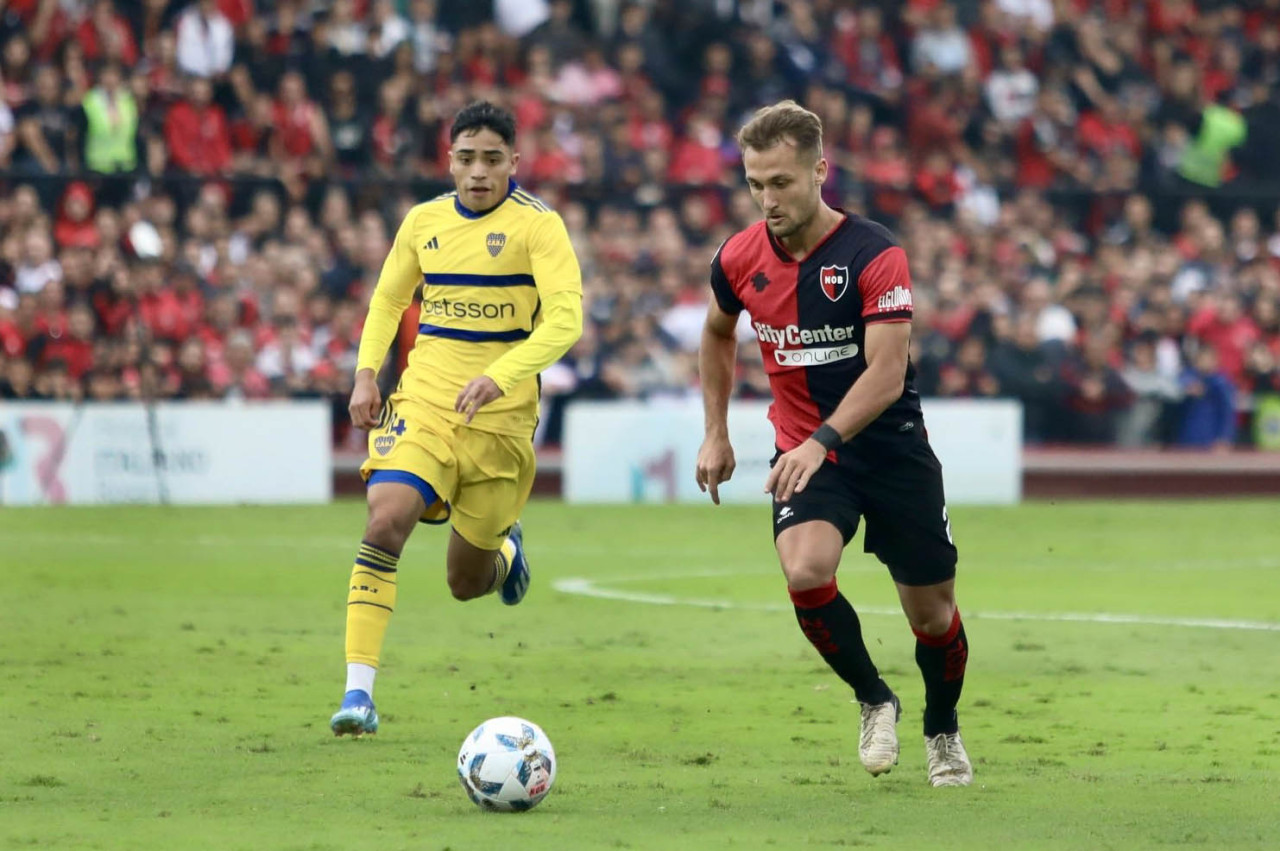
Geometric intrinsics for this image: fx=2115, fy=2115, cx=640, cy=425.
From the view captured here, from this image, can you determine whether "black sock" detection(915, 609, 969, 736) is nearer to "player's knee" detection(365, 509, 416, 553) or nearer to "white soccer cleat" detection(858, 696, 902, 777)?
"white soccer cleat" detection(858, 696, 902, 777)

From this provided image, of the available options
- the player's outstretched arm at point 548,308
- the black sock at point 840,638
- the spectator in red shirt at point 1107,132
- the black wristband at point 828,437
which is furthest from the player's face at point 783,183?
the spectator in red shirt at point 1107,132

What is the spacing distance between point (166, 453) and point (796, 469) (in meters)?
14.0

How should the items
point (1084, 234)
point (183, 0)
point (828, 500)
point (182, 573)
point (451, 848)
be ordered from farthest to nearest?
1. point (1084, 234)
2. point (183, 0)
3. point (182, 573)
4. point (828, 500)
5. point (451, 848)

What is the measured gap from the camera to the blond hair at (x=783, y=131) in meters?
6.40

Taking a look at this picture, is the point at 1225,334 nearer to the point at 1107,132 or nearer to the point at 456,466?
the point at 1107,132

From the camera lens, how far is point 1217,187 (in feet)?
78.2

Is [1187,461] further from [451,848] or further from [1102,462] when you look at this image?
[451,848]

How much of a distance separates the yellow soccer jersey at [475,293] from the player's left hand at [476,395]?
0.38 m

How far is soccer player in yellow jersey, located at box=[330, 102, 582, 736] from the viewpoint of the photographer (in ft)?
26.2

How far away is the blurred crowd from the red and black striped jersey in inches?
527

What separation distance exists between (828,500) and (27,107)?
1542 centimetres

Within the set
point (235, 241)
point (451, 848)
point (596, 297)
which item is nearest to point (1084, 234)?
point (596, 297)

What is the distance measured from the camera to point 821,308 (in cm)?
658

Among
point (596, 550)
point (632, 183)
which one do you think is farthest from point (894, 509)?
point (632, 183)
